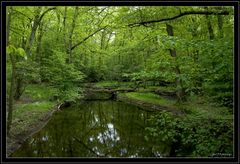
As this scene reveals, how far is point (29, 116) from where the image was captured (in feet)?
35.9

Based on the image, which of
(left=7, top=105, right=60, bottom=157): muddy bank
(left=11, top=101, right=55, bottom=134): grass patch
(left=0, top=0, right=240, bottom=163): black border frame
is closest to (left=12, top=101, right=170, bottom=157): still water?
(left=7, top=105, right=60, bottom=157): muddy bank

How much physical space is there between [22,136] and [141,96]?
33.7ft

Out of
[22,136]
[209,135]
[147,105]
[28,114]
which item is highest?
[209,135]

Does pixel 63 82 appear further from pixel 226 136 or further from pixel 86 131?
pixel 226 136

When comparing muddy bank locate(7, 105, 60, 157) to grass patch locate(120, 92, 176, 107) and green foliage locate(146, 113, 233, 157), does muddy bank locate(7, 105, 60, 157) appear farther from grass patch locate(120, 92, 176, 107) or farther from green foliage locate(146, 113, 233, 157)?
grass patch locate(120, 92, 176, 107)

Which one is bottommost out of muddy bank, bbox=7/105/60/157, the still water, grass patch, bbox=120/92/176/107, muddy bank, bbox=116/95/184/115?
the still water

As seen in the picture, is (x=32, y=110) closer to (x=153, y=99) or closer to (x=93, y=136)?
(x=93, y=136)

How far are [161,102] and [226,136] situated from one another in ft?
32.4

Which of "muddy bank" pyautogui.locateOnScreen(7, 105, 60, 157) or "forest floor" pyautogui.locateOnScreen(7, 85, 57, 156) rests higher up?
"forest floor" pyautogui.locateOnScreen(7, 85, 57, 156)

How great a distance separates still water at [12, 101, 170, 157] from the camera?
837 cm

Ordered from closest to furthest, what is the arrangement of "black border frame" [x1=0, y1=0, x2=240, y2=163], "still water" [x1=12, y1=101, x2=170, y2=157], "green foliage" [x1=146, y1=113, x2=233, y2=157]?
"black border frame" [x1=0, y1=0, x2=240, y2=163], "green foliage" [x1=146, y1=113, x2=233, y2=157], "still water" [x1=12, y1=101, x2=170, y2=157]
